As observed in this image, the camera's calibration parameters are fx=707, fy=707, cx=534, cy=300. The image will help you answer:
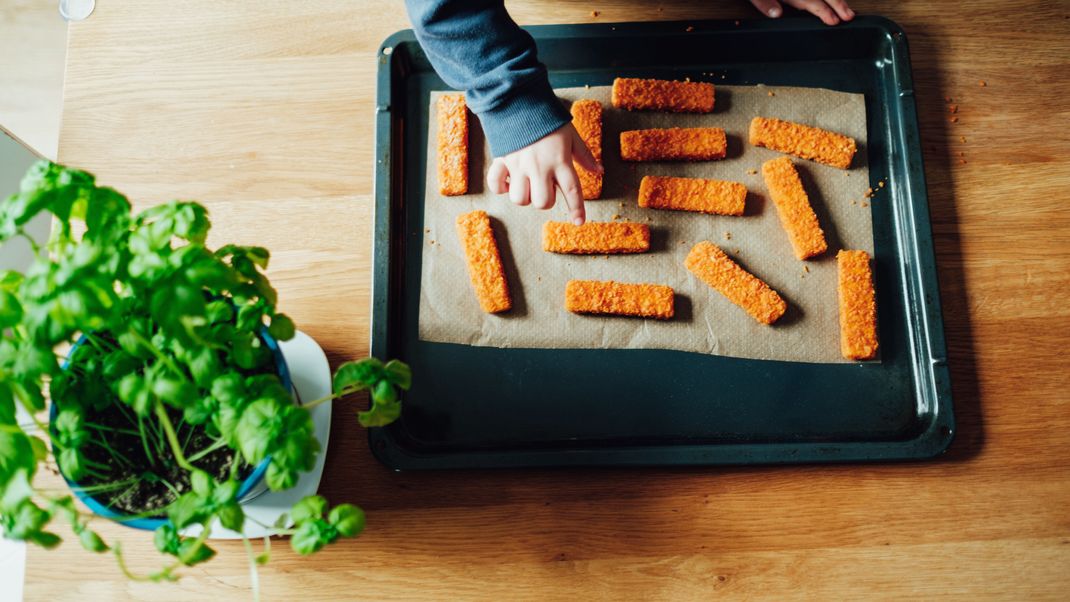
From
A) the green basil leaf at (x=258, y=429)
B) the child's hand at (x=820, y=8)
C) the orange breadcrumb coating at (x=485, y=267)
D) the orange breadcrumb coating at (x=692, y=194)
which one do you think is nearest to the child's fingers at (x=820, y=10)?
the child's hand at (x=820, y=8)

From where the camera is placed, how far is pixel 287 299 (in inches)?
43.3

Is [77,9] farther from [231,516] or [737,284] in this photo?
[737,284]

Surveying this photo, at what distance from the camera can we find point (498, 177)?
3.63 ft

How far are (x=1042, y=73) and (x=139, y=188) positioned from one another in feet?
4.90

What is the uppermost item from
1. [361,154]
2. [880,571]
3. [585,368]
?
[361,154]

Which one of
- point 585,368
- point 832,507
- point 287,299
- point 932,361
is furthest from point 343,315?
point 932,361

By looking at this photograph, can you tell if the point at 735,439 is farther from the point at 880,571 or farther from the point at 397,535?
the point at 397,535

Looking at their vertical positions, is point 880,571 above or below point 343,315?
below

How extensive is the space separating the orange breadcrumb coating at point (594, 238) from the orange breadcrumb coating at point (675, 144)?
0.13 metres

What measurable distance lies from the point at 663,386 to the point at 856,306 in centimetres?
32

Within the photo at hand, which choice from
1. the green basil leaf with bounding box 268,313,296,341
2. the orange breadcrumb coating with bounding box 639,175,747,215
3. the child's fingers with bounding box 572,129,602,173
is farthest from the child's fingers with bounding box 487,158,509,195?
the green basil leaf with bounding box 268,313,296,341

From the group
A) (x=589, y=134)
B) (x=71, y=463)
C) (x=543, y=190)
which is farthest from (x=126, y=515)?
(x=589, y=134)

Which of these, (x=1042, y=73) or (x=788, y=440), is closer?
(x=788, y=440)

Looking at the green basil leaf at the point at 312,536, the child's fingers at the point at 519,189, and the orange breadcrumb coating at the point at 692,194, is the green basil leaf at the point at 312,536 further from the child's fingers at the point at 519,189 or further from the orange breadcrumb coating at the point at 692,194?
the orange breadcrumb coating at the point at 692,194
